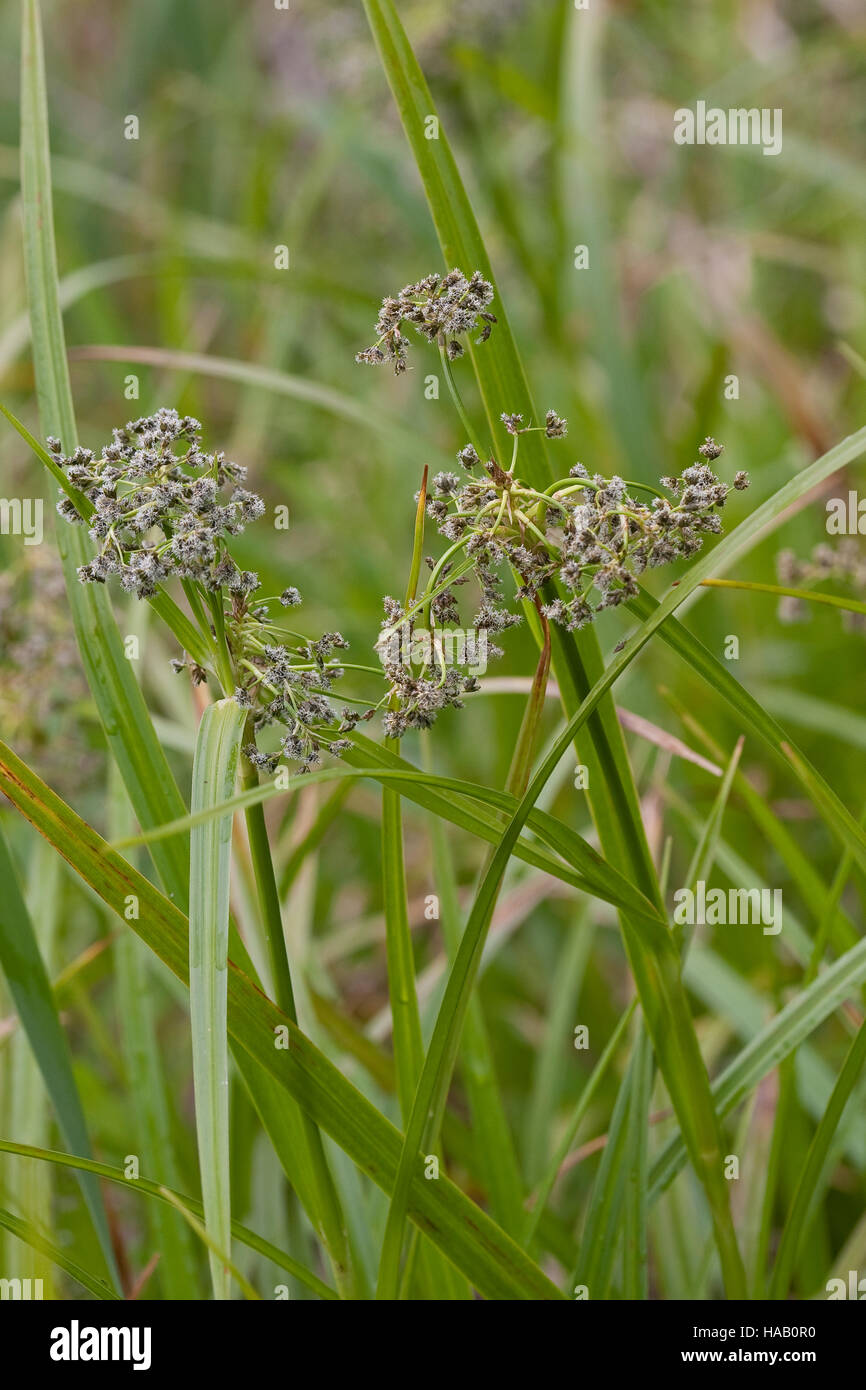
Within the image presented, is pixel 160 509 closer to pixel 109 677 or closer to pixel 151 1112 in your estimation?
pixel 109 677

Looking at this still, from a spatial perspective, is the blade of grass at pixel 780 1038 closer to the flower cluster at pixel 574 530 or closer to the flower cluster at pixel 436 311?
the flower cluster at pixel 574 530

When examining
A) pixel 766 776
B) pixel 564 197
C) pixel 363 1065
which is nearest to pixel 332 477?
pixel 564 197

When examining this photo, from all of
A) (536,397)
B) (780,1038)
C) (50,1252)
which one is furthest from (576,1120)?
(536,397)

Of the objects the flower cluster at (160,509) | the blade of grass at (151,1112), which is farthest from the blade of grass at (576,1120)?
the flower cluster at (160,509)

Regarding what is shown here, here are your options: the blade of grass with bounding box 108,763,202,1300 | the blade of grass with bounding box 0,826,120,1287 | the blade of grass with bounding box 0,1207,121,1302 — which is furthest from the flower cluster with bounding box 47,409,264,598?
the blade of grass with bounding box 108,763,202,1300

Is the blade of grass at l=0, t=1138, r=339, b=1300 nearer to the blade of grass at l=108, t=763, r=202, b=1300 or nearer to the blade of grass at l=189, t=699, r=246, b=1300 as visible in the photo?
the blade of grass at l=189, t=699, r=246, b=1300

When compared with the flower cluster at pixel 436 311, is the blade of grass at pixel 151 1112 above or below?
below
